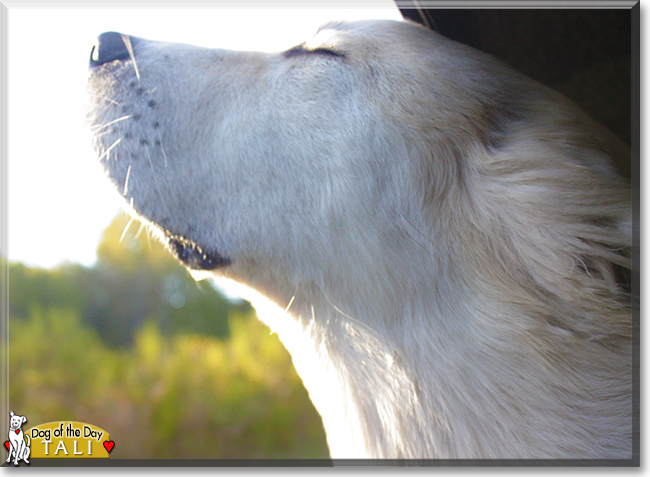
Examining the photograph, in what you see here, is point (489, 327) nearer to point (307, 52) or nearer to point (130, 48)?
point (307, 52)

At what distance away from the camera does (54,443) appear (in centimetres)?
142

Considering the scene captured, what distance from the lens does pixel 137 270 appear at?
43.9 ft

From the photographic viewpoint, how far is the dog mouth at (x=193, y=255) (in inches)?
52.0

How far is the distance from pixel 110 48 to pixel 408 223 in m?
1.05

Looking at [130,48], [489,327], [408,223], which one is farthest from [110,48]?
[489,327]

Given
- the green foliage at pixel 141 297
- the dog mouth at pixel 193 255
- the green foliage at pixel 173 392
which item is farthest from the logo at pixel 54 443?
the green foliage at pixel 141 297

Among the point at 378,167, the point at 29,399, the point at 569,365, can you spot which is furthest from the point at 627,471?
the point at 29,399

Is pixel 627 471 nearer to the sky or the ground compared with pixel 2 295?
nearer to the ground

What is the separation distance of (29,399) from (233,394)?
2.14 m

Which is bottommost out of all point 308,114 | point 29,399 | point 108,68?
point 29,399

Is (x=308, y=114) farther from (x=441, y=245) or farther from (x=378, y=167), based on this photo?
(x=441, y=245)

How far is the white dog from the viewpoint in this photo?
1.19 metres

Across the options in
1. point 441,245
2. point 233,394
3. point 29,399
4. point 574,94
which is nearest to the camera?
point 441,245

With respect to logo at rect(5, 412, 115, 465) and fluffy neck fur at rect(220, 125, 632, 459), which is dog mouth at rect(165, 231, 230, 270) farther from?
logo at rect(5, 412, 115, 465)
